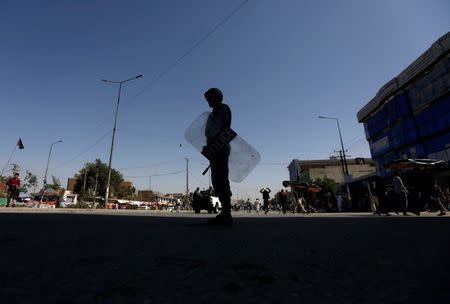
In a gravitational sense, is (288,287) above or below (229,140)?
below

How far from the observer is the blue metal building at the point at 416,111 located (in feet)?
76.7

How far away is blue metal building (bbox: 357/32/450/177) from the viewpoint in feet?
76.7

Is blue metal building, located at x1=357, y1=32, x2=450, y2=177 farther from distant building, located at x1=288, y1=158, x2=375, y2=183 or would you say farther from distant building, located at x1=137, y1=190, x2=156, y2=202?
distant building, located at x1=137, y1=190, x2=156, y2=202

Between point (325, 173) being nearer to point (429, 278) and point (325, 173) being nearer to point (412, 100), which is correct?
point (412, 100)

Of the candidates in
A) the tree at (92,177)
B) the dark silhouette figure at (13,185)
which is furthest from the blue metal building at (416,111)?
the tree at (92,177)

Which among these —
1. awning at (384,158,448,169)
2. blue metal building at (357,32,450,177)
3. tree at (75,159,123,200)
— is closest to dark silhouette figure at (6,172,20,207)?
awning at (384,158,448,169)

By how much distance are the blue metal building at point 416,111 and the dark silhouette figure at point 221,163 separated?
1057 inches

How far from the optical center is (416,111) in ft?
89.4

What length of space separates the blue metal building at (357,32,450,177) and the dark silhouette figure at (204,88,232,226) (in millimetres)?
26860

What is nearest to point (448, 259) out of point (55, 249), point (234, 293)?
point (234, 293)

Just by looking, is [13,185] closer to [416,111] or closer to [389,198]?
[389,198]

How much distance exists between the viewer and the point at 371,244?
1.91 meters

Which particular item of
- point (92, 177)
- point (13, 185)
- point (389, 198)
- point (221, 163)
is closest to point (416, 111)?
point (389, 198)

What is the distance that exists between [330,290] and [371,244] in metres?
1.22
